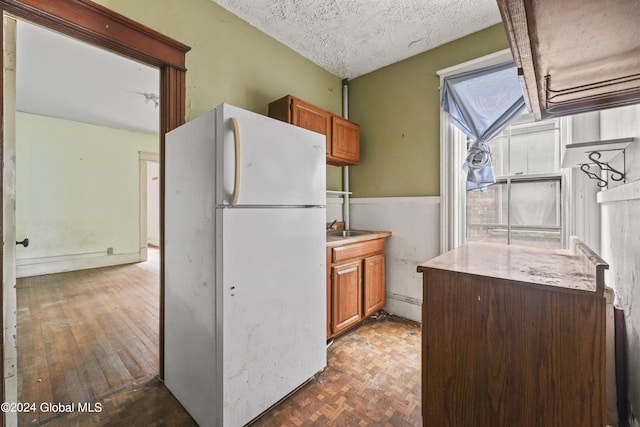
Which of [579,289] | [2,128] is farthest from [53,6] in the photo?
[579,289]

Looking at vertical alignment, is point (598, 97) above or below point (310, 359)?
above

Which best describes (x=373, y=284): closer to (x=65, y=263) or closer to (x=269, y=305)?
(x=269, y=305)

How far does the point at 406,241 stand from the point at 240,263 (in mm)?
1920

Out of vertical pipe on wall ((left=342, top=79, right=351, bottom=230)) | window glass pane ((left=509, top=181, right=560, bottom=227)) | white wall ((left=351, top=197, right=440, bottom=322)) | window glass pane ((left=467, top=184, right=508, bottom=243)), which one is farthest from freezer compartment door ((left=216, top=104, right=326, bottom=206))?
window glass pane ((left=509, top=181, right=560, bottom=227))

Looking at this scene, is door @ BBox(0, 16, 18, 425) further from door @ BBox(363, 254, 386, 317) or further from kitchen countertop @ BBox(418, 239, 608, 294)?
door @ BBox(363, 254, 386, 317)

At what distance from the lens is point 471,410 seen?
0.94 m

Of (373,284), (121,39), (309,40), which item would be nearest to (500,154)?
(373,284)

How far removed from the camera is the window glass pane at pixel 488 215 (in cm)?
231

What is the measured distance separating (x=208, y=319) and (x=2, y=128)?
1.29m

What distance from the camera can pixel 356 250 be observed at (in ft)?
7.79

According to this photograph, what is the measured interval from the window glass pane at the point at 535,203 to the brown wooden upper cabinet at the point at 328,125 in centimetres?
149

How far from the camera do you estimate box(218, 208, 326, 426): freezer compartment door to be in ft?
4.16

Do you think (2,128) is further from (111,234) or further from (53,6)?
(111,234)

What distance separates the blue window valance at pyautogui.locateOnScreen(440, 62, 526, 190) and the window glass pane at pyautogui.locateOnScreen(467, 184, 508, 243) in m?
0.20
